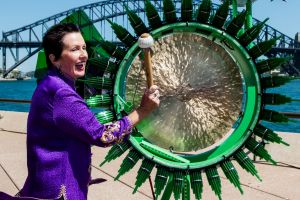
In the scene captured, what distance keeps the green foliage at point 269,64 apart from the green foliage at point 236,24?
234 mm

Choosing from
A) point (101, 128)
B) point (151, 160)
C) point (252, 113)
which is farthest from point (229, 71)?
point (101, 128)

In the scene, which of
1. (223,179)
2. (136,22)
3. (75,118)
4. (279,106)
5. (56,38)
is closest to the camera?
(75,118)

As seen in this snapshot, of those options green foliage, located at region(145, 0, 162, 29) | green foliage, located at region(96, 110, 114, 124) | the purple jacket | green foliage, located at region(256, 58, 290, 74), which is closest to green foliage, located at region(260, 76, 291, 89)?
green foliage, located at region(256, 58, 290, 74)

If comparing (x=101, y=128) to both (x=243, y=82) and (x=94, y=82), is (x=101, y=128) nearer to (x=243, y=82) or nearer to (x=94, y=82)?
(x=94, y=82)

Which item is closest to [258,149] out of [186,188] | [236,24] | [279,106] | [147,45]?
[186,188]

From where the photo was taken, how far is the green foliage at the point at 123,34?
2465 mm

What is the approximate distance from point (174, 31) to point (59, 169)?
1155mm

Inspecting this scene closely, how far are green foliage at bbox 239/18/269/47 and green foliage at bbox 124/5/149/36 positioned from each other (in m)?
0.56

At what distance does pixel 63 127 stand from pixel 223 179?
304 cm

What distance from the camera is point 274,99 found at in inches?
97.7

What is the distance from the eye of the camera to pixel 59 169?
5.73 ft

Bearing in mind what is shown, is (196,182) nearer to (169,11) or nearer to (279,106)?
(169,11)

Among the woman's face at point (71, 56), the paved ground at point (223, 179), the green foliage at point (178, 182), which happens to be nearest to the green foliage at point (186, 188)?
the green foliage at point (178, 182)

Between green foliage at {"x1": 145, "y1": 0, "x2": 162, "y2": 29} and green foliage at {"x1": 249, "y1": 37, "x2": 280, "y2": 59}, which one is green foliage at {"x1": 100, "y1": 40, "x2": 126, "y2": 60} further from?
green foliage at {"x1": 249, "y1": 37, "x2": 280, "y2": 59}
